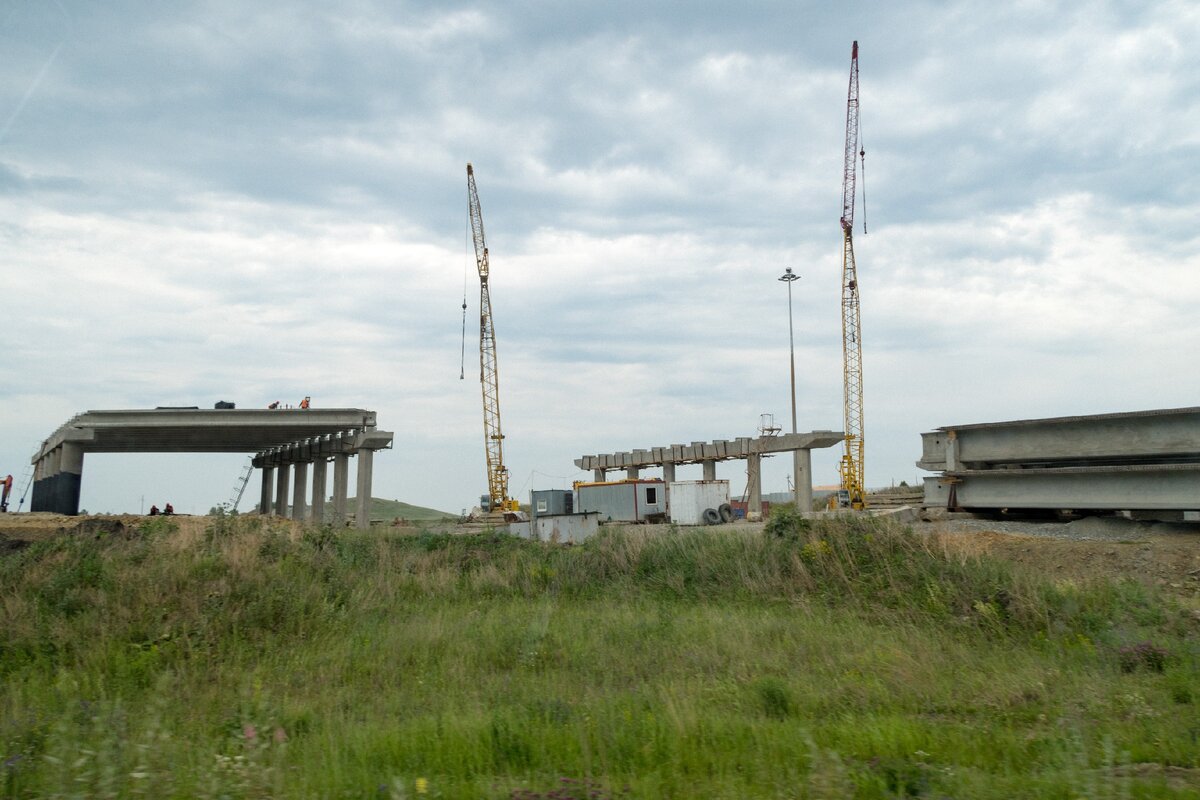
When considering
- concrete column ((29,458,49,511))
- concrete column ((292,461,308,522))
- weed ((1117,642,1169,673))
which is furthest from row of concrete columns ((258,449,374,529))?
weed ((1117,642,1169,673))

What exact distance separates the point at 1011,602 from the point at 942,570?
1.51m

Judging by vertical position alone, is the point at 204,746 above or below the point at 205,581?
below

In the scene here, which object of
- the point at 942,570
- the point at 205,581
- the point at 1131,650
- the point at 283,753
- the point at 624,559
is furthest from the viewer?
the point at 624,559

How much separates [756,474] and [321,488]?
26.6 m

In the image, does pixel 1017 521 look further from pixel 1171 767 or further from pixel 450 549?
pixel 1171 767

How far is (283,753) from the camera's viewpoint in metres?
5.76

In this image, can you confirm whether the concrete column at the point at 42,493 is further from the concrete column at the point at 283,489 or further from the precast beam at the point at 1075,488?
the precast beam at the point at 1075,488

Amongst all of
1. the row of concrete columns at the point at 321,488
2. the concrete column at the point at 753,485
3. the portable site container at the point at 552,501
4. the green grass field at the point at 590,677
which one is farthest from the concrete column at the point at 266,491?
the green grass field at the point at 590,677

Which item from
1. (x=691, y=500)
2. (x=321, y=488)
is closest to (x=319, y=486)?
(x=321, y=488)

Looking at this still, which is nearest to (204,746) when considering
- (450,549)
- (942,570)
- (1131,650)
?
(1131,650)

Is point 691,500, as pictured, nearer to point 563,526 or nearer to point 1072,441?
point 563,526

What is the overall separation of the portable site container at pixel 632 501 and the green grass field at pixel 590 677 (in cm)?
2613

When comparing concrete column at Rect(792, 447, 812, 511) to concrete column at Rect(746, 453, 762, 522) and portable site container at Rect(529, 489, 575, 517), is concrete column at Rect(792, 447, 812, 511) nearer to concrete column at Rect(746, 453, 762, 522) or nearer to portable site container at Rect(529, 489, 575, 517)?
concrete column at Rect(746, 453, 762, 522)

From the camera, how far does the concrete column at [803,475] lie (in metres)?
36.0
